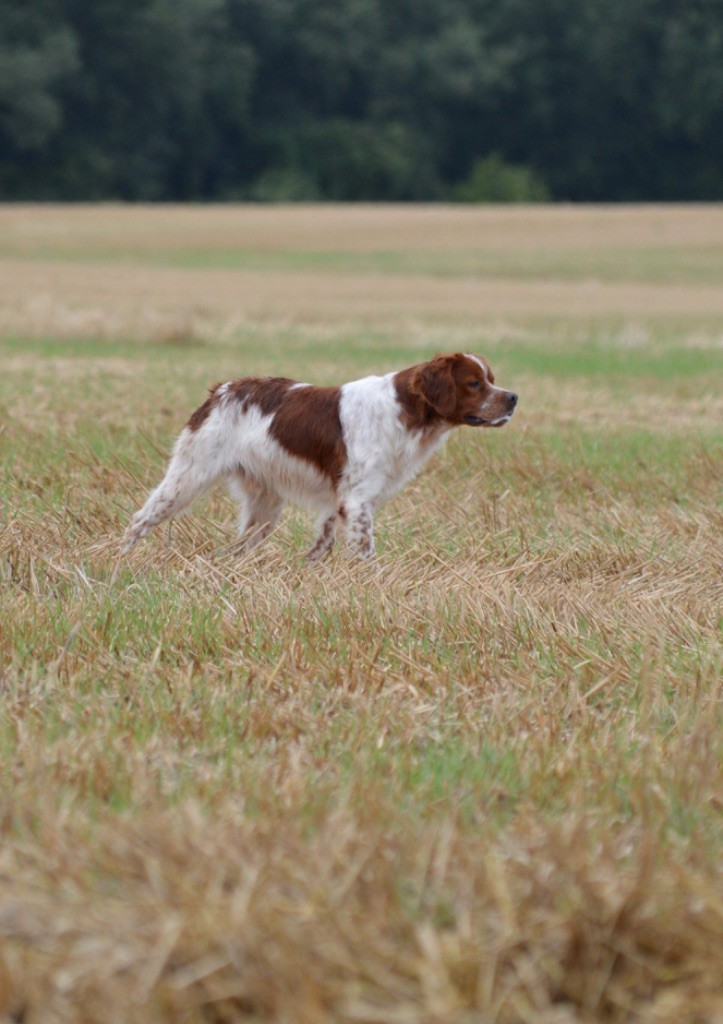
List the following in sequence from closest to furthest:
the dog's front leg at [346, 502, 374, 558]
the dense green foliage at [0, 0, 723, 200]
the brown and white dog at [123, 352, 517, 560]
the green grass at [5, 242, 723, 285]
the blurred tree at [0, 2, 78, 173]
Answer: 1. the dog's front leg at [346, 502, 374, 558]
2. the brown and white dog at [123, 352, 517, 560]
3. the green grass at [5, 242, 723, 285]
4. the blurred tree at [0, 2, 78, 173]
5. the dense green foliage at [0, 0, 723, 200]

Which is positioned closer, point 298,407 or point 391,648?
point 391,648

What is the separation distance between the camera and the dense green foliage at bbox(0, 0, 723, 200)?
54438 millimetres

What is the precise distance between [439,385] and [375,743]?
9.42 ft

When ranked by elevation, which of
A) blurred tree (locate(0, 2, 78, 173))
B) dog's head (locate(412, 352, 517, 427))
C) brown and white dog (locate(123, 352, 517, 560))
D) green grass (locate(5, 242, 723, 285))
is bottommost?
brown and white dog (locate(123, 352, 517, 560))

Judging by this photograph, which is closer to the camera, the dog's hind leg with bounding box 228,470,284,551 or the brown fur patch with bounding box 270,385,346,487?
the brown fur patch with bounding box 270,385,346,487

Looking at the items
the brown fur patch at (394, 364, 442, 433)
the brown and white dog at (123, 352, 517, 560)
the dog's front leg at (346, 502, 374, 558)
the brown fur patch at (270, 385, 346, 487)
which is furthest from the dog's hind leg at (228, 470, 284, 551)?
the brown fur patch at (394, 364, 442, 433)

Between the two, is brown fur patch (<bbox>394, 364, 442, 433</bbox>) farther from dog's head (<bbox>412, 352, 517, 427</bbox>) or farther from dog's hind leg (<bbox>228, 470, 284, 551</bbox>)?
dog's hind leg (<bbox>228, 470, 284, 551</bbox>)

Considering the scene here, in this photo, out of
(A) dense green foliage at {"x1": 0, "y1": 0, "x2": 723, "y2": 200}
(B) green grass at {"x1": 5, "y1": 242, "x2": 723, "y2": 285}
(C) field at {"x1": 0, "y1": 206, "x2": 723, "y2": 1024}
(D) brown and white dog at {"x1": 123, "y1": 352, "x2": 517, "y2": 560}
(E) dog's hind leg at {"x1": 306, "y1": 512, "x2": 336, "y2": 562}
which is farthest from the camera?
(A) dense green foliage at {"x1": 0, "y1": 0, "x2": 723, "y2": 200}

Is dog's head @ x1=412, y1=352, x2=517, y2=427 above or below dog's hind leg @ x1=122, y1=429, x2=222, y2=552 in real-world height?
above

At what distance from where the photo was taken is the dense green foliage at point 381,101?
54.4 metres

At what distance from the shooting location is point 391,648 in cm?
460

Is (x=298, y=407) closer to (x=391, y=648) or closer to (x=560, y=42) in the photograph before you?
(x=391, y=648)

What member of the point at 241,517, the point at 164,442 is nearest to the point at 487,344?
the point at 164,442

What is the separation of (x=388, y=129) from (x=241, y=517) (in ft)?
176
